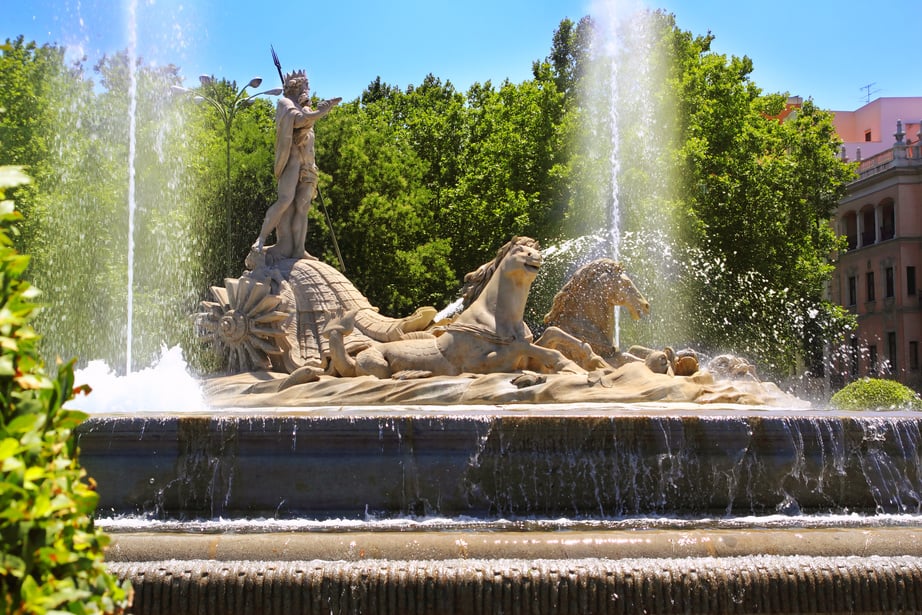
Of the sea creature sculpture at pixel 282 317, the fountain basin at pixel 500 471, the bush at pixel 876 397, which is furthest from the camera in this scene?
the bush at pixel 876 397

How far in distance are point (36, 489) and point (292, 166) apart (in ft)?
38.9

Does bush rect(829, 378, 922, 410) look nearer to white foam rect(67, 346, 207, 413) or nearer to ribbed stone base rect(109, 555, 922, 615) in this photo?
white foam rect(67, 346, 207, 413)

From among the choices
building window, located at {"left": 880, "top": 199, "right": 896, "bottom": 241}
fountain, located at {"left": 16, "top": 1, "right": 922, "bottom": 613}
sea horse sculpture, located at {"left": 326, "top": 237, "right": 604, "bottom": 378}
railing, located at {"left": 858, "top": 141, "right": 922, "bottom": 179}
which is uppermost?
railing, located at {"left": 858, "top": 141, "right": 922, "bottom": 179}

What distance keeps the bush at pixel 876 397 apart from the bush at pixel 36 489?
1523cm

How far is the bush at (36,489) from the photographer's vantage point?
2.70 metres

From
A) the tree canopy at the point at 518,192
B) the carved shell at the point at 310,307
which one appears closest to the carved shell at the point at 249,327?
the carved shell at the point at 310,307

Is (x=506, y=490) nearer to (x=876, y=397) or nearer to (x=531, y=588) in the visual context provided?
(x=531, y=588)

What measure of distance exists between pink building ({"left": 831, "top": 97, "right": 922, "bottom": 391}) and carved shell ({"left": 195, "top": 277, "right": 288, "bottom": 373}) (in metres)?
35.6

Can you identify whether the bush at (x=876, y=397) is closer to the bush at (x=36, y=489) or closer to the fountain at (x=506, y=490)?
the fountain at (x=506, y=490)

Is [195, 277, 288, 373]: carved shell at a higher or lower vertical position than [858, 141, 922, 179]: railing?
lower

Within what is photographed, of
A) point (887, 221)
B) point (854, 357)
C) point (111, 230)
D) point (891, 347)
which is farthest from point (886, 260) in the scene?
point (111, 230)

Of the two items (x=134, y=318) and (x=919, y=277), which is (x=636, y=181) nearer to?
(x=134, y=318)

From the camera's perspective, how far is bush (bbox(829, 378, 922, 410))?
1697 cm

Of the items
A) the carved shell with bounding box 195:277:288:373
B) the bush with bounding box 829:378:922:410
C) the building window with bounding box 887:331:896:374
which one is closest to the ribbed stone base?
the carved shell with bounding box 195:277:288:373
